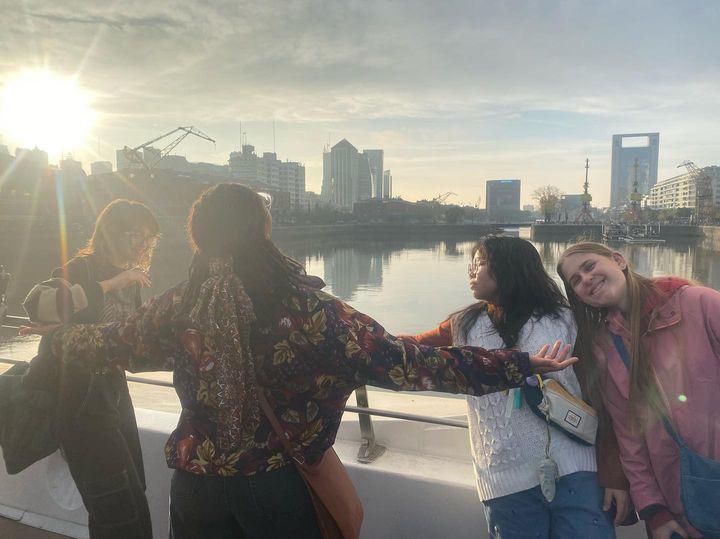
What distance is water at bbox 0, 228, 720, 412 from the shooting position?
1839 cm

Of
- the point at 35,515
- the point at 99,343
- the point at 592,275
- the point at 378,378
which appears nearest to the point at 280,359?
the point at 378,378

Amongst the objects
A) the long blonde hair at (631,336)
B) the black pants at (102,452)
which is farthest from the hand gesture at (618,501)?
the black pants at (102,452)

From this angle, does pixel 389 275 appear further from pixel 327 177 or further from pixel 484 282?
pixel 327 177

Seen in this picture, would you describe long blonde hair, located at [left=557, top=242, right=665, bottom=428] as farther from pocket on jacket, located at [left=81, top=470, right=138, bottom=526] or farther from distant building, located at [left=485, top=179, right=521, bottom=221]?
distant building, located at [left=485, top=179, right=521, bottom=221]

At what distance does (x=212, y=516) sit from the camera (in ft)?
3.44

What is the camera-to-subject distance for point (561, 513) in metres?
1.23

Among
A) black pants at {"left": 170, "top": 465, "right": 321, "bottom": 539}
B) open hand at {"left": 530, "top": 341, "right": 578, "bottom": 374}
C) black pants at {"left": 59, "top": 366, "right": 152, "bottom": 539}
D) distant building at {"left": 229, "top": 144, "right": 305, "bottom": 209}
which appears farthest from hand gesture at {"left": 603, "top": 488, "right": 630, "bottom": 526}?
distant building at {"left": 229, "top": 144, "right": 305, "bottom": 209}

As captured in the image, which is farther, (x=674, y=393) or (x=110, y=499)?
(x=110, y=499)

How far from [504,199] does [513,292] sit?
146m

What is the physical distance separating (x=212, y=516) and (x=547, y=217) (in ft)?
287

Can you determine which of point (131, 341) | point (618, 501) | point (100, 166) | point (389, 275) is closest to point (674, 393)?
point (618, 501)

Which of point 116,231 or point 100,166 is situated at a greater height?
point 100,166

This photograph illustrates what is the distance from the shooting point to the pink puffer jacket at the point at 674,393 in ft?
3.90

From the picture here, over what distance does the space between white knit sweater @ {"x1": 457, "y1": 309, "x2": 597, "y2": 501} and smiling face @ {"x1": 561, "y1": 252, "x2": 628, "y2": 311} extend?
89 mm
